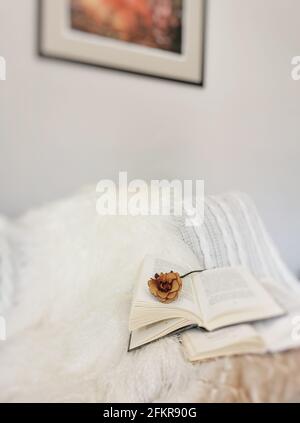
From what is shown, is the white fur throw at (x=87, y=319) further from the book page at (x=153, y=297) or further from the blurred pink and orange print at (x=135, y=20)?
the blurred pink and orange print at (x=135, y=20)

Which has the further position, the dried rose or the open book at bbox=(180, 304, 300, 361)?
the dried rose

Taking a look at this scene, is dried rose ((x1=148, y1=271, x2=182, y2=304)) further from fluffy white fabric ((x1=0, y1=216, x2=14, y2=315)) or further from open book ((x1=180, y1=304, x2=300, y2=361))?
fluffy white fabric ((x1=0, y1=216, x2=14, y2=315))

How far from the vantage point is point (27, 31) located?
2.23 ft

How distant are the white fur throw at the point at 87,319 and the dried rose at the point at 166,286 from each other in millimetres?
44

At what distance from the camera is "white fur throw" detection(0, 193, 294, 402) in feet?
1.99

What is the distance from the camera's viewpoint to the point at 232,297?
0.64 m

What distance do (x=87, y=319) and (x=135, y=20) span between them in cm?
66

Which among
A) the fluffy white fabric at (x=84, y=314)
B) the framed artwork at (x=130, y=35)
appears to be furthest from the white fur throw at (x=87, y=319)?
the framed artwork at (x=130, y=35)

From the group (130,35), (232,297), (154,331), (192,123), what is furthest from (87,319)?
(130,35)

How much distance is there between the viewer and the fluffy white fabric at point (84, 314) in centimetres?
62

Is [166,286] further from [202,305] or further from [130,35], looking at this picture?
[130,35]

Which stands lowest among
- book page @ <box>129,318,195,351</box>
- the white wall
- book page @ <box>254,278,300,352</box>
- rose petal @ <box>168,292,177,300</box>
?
book page @ <box>129,318,195,351</box>

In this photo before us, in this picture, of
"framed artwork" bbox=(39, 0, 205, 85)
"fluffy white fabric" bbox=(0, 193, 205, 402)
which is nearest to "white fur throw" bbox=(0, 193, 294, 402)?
"fluffy white fabric" bbox=(0, 193, 205, 402)
